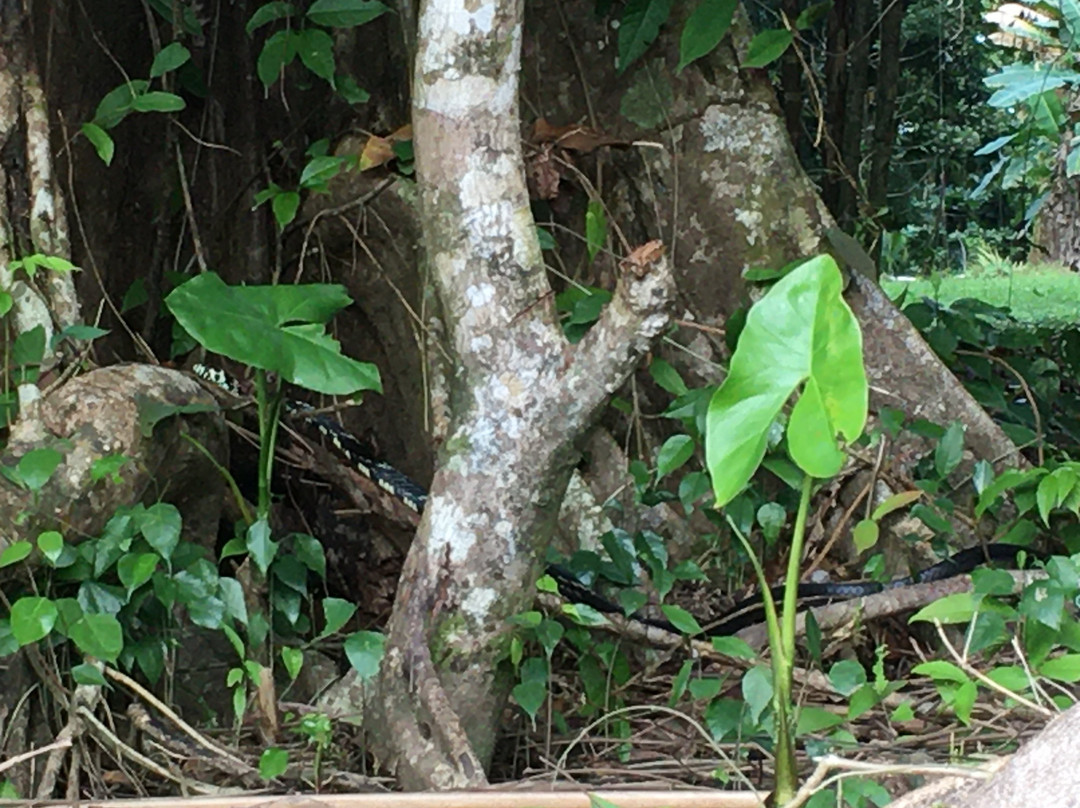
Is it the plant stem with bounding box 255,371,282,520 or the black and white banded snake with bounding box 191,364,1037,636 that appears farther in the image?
the black and white banded snake with bounding box 191,364,1037,636

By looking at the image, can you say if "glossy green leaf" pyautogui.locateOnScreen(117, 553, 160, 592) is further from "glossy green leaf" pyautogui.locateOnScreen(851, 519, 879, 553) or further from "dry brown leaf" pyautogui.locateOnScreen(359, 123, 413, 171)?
"glossy green leaf" pyautogui.locateOnScreen(851, 519, 879, 553)

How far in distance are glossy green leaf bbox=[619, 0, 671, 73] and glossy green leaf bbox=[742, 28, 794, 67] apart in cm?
17

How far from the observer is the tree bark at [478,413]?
1.36m

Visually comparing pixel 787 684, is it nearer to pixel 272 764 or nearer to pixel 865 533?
pixel 272 764

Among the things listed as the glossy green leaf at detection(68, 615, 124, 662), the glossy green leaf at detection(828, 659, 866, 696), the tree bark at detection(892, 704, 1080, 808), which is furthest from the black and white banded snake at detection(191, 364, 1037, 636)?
the tree bark at detection(892, 704, 1080, 808)

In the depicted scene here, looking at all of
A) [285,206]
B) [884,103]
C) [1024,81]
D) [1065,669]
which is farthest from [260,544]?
[884,103]

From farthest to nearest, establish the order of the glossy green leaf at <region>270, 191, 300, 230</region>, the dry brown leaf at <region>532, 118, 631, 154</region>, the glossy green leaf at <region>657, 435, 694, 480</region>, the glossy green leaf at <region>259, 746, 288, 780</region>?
the glossy green leaf at <region>270, 191, 300, 230</region> → the dry brown leaf at <region>532, 118, 631, 154</region> → the glossy green leaf at <region>657, 435, 694, 480</region> → the glossy green leaf at <region>259, 746, 288, 780</region>

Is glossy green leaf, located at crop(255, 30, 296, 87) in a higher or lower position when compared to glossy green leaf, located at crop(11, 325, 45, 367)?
higher

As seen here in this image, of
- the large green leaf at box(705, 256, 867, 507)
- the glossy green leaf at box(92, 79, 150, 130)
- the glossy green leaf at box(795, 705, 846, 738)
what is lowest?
the glossy green leaf at box(795, 705, 846, 738)

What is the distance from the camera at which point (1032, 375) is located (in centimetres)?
299

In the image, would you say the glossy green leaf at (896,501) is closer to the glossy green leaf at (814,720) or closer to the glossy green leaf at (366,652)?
the glossy green leaf at (814,720)

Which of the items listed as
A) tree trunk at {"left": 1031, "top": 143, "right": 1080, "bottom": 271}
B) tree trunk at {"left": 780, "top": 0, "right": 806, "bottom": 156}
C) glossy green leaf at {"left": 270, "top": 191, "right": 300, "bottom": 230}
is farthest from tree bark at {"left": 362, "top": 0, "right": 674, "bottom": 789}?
tree trunk at {"left": 1031, "top": 143, "right": 1080, "bottom": 271}

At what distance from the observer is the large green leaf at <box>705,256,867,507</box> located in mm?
1029

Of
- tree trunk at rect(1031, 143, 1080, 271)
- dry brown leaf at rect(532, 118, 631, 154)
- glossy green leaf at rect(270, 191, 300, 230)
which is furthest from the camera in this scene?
tree trunk at rect(1031, 143, 1080, 271)
